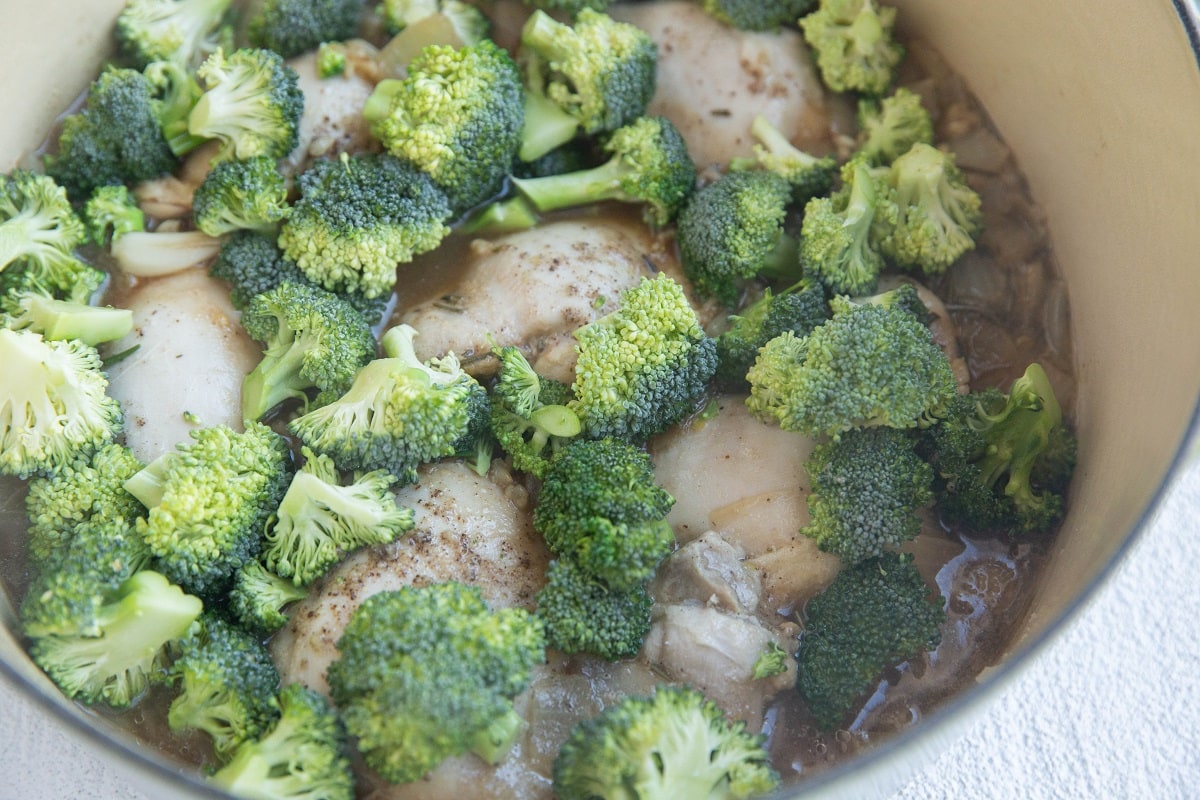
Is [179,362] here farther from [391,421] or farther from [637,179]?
[637,179]

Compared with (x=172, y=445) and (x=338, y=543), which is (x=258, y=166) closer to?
(x=172, y=445)

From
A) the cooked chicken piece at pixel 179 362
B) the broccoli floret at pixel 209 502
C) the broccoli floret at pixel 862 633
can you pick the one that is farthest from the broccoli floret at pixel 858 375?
the cooked chicken piece at pixel 179 362

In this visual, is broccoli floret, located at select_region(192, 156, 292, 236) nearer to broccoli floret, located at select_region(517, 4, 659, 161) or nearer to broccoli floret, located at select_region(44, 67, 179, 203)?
broccoli floret, located at select_region(44, 67, 179, 203)

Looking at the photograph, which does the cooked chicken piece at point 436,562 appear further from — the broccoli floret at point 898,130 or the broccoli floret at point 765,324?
the broccoli floret at point 898,130

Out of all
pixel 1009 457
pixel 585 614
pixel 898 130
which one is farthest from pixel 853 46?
pixel 585 614

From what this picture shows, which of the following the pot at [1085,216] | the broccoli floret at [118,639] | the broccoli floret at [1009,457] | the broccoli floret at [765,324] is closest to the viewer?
the pot at [1085,216]

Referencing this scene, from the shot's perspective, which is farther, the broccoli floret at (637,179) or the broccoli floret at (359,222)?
the broccoli floret at (637,179)
